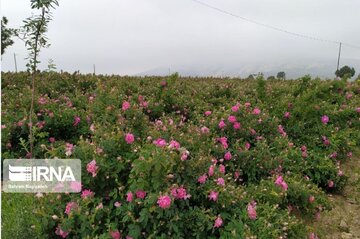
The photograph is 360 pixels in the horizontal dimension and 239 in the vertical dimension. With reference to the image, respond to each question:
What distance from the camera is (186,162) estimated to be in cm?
315

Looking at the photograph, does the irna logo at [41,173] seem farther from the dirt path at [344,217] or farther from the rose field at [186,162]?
the dirt path at [344,217]

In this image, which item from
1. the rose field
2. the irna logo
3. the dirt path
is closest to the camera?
the rose field

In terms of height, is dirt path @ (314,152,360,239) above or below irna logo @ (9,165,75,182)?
below

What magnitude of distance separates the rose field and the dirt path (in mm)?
101

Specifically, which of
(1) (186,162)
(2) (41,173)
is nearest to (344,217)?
(1) (186,162)

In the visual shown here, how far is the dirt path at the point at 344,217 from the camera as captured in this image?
13.1 feet

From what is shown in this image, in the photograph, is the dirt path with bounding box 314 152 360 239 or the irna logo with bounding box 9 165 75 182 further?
the dirt path with bounding box 314 152 360 239

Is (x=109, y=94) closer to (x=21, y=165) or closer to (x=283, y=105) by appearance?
(x=21, y=165)

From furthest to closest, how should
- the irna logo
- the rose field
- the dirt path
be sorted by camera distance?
the dirt path → the irna logo → the rose field

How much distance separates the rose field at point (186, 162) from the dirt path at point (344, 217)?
4.0 inches

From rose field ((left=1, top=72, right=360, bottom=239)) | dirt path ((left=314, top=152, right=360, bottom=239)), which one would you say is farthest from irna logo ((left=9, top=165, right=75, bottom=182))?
dirt path ((left=314, top=152, right=360, bottom=239))

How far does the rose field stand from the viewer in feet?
9.71

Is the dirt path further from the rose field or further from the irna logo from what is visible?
the irna logo

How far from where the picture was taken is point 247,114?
493 cm
